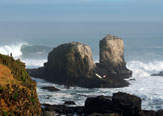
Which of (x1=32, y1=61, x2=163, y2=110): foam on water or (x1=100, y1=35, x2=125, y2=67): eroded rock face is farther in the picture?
(x1=100, y1=35, x2=125, y2=67): eroded rock face

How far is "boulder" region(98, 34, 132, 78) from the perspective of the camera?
75.7 metres

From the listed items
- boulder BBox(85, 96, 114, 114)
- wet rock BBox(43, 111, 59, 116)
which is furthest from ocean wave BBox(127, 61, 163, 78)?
wet rock BBox(43, 111, 59, 116)

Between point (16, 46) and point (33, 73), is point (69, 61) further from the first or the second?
point (16, 46)

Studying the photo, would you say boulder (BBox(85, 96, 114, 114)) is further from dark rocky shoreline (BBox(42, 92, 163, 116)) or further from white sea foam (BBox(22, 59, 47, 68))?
white sea foam (BBox(22, 59, 47, 68))

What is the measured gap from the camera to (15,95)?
25.6m

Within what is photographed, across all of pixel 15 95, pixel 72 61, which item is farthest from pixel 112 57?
pixel 15 95

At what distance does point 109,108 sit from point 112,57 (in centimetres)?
3464

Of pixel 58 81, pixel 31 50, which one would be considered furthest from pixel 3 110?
pixel 31 50

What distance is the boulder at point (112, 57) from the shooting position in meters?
75.7

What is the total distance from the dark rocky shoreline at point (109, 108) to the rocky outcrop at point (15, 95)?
41.9 ft


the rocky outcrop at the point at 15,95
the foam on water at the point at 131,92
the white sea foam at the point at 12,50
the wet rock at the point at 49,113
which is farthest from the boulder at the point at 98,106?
the white sea foam at the point at 12,50

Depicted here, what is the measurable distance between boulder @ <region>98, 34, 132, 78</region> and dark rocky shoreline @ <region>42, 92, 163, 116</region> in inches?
1174

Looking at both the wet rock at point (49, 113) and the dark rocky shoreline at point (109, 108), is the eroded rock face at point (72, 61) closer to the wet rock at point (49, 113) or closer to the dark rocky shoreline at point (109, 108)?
the dark rocky shoreline at point (109, 108)

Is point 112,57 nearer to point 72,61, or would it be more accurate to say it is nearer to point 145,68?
point 72,61
